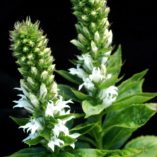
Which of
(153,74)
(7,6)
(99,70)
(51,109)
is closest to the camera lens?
(51,109)

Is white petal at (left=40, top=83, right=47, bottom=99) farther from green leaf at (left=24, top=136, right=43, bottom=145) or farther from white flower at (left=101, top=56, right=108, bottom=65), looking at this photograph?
white flower at (left=101, top=56, right=108, bottom=65)

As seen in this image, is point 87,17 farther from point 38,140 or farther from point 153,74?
point 153,74

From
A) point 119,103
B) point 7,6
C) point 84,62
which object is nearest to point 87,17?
point 84,62

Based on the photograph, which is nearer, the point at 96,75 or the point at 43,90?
the point at 43,90

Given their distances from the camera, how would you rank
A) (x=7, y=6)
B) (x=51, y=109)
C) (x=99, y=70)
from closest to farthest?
(x=51, y=109) < (x=99, y=70) < (x=7, y=6)

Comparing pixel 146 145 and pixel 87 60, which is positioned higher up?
pixel 87 60

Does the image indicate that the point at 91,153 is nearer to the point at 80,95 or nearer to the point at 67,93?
the point at 80,95

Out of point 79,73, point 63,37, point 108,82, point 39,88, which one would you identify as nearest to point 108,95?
point 108,82
